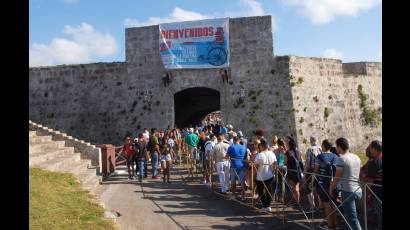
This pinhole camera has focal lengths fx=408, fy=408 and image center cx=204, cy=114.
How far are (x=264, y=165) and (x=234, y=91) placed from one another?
10312 millimetres

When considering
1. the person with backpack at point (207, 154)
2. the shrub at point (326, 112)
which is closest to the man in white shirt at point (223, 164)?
the person with backpack at point (207, 154)

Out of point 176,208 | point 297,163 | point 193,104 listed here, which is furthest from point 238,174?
point 193,104

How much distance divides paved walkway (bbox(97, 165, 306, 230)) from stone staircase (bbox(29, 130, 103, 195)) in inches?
20.7

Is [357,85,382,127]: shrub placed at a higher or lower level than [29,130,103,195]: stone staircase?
higher

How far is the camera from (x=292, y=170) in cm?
784

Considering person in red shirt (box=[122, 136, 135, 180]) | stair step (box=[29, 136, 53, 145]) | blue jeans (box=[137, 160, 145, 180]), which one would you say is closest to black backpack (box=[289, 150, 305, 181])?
blue jeans (box=[137, 160, 145, 180])

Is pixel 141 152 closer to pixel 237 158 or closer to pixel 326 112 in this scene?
pixel 237 158

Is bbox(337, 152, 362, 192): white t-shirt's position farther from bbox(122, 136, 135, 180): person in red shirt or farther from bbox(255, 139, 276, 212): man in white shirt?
bbox(122, 136, 135, 180): person in red shirt

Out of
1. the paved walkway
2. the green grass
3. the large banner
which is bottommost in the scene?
the paved walkway

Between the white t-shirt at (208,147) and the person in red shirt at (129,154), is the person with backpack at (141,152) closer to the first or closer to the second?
the person in red shirt at (129,154)

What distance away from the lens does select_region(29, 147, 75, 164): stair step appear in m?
10.5
